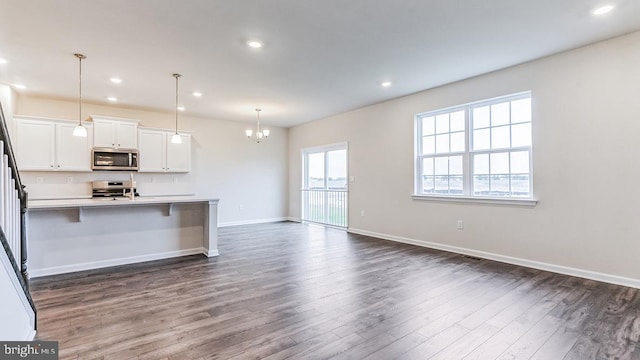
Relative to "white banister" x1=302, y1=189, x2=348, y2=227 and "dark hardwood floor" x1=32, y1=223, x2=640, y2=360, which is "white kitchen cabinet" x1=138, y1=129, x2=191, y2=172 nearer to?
"dark hardwood floor" x1=32, y1=223, x2=640, y2=360

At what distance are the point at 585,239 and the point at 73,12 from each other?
5814mm

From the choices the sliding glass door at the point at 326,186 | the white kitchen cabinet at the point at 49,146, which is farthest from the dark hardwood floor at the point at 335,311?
the sliding glass door at the point at 326,186

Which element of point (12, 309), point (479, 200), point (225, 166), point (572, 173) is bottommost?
point (12, 309)

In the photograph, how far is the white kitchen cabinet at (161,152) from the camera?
20.5 ft

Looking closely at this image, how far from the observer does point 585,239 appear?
3576 millimetres

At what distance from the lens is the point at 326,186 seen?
25.2 ft

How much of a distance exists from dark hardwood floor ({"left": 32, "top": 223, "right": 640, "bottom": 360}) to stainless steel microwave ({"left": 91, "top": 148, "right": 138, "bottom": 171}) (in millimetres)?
2688

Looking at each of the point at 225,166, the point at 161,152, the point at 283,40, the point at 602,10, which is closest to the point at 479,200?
the point at 602,10

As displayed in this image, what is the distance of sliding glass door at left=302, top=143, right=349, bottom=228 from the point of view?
23.5 feet

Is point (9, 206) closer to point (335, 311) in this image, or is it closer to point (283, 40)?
point (335, 311)

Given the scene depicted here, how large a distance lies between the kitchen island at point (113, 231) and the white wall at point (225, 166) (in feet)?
8.22

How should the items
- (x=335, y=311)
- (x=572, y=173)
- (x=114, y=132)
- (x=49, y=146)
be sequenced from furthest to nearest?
(x=114, y=132), (x=49, y=146), (x=572, y=173), (x=335, y=311)

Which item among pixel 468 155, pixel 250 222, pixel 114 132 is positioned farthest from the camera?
pixel 250 222

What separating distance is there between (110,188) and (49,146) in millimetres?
1156
